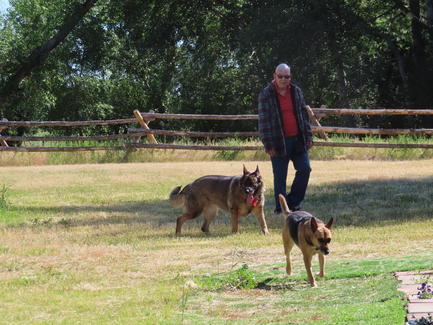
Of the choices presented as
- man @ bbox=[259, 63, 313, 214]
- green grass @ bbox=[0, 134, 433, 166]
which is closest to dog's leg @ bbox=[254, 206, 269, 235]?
man @ bbox=[259, 63, 313, 214]

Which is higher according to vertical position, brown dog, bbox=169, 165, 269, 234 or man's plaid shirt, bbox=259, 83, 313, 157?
man's plaid shirt, bbox=259, 83, 313, 157

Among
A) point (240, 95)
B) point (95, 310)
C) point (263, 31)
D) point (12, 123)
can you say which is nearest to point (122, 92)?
point (240, 95)

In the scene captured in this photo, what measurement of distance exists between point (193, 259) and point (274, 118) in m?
2.99

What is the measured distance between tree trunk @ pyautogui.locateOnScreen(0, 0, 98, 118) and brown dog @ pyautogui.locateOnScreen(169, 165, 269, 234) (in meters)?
23.4

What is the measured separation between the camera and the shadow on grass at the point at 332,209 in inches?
353

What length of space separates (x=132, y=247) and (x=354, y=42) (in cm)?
2409

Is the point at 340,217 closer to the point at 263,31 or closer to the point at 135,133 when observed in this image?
the point at 135,133

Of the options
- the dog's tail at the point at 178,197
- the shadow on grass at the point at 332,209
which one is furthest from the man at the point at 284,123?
the dog's tail at the point at 178,197

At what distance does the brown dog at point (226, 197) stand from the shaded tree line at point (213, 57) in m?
19.7

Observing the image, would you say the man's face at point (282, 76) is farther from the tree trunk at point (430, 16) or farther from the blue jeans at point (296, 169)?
the tree trunk at point (430, 16)

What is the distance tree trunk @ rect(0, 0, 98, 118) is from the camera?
29.4 m

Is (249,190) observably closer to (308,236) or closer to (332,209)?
(308,236)

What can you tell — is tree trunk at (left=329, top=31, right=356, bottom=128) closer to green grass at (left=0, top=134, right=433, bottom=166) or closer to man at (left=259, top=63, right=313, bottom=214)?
green grass at (left=0, top=134, right=433, bottom=166)

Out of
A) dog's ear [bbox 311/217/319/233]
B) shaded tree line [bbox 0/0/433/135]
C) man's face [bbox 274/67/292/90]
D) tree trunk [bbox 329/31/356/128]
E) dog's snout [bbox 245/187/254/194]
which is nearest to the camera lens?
dog's ear [bbox 311/217/319/233]
